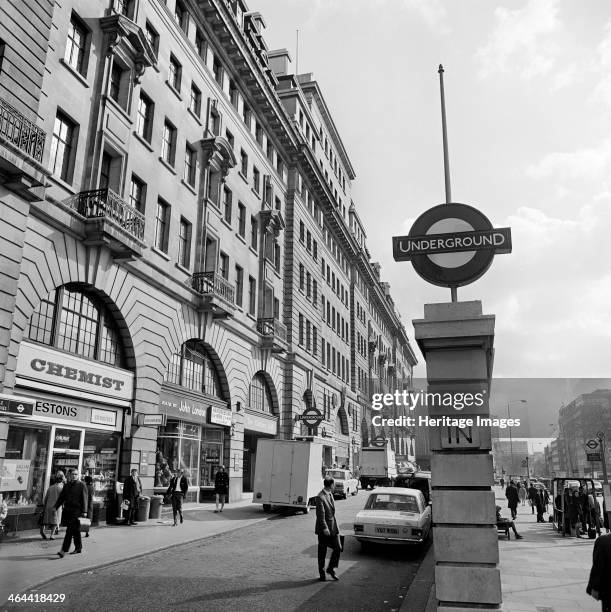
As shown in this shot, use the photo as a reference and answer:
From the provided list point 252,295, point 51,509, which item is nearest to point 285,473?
point 51,509

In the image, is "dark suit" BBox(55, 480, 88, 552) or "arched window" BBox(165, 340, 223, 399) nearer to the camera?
"dark suit" BBox(55, 480, 88, 552)

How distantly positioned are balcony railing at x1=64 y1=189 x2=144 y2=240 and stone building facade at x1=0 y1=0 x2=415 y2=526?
81 mm

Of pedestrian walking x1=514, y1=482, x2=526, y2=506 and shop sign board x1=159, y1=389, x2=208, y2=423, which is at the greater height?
shop sign board x1=159, y1=389, x2=208, y2=423

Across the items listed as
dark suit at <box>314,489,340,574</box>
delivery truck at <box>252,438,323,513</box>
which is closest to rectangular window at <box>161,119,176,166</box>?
delivery truck at <box>252,438,323,513</box>

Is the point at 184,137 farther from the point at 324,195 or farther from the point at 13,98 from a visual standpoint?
the point at 324,195

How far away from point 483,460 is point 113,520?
15.9 meters

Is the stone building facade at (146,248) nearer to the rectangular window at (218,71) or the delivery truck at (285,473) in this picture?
the rectangular window at (218,71)

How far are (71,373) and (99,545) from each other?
5.49m

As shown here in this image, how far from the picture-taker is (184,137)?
26688 mm

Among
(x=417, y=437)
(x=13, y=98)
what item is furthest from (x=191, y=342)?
(x=417, y=437)

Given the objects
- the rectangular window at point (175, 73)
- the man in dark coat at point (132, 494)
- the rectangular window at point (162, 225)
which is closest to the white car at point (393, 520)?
the man in dark coat at point (132, 494)

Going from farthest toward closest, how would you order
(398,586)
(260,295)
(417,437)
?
(417,437) → (260,295) → (398,586)

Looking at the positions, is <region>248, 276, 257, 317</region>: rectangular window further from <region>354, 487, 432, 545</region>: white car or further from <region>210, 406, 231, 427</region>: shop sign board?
<region>354, 487, 432, 545</region>: white car

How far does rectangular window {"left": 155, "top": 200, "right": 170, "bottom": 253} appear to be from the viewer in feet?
80.1
